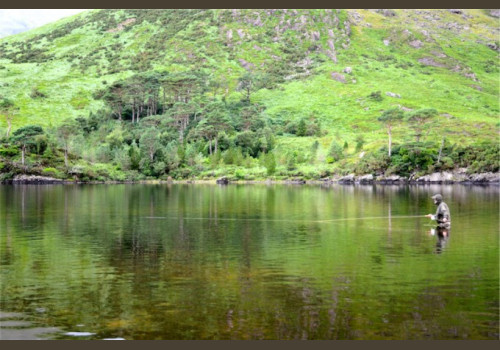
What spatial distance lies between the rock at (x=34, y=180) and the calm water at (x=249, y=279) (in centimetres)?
7959

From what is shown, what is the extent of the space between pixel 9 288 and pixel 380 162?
113m

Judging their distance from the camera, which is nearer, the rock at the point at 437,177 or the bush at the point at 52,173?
the bush at the point at 52,173

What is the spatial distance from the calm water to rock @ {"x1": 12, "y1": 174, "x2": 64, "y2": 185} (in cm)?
7959

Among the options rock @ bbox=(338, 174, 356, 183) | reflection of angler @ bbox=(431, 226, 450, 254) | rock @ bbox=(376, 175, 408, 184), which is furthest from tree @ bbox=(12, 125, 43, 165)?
reflection of angler @ bbox=(431, 226, 450, 254)

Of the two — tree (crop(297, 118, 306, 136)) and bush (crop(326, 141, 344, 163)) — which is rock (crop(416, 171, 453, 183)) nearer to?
bush (crop(326, 141, 344, 163))

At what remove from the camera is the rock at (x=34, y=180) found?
122375mm

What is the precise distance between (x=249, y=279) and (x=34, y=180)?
10821 centimetres

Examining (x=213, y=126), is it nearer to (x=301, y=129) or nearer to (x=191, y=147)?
(x=191, y=147)

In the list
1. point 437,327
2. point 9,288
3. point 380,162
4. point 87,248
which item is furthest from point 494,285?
point 380,162

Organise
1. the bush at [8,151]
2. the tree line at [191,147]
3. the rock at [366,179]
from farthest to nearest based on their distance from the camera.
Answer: the rock at [366,179]
the tree line at [191,147]
the bush at [8,151]

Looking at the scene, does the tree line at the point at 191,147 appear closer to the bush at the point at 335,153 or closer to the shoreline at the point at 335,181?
the bush at the point at 335,153

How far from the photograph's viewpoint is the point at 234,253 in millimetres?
31531

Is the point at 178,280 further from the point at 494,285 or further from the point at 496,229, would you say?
the point at 496,229

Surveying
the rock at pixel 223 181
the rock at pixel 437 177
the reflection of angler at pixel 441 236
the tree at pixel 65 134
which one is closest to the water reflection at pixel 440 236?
the reflection of angler at pixel 441 236
